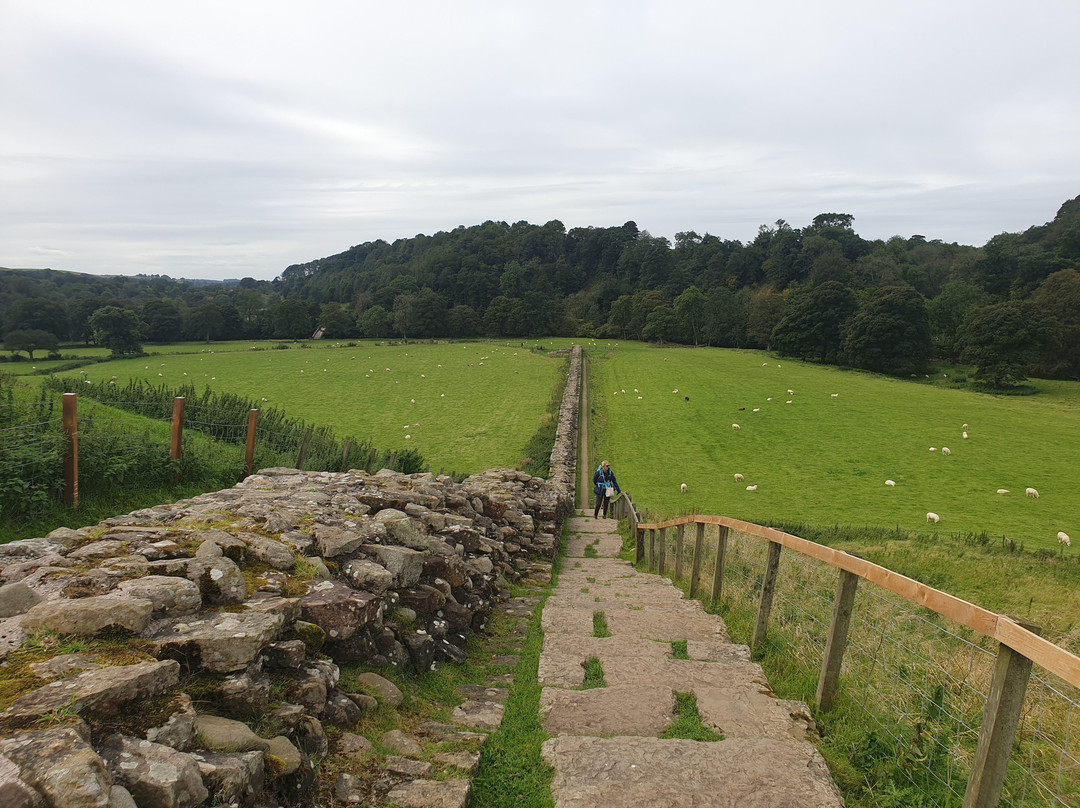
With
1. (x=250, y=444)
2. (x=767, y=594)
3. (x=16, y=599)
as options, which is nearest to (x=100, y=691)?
(x=16, y=599)

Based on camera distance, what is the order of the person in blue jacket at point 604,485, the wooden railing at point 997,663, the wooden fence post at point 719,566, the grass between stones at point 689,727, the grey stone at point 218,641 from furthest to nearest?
the person in blue jacket at point 604,485 → the wooden fence post at point 719,566 → the grass between stones at point 689,727 → the grey stone at point 218,641 → the wooden railing at point 997,663

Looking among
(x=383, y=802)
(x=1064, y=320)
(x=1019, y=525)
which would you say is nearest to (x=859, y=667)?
(x=383, y=802)

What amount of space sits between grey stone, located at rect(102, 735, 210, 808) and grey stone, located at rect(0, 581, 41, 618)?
5.88ft

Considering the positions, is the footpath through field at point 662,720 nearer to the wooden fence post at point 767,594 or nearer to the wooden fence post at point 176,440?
the wooden fence post at point 767,594

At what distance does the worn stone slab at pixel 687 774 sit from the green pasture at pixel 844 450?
18.4 meters

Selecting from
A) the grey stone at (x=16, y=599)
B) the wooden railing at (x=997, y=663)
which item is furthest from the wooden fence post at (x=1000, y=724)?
the grey stone at (x=16, y=599)

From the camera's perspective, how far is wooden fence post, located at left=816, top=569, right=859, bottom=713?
462cm

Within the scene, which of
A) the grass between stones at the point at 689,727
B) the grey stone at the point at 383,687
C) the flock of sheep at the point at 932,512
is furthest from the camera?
the flock of sheep at the point at 932,512

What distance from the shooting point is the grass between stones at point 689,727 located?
13.5ft

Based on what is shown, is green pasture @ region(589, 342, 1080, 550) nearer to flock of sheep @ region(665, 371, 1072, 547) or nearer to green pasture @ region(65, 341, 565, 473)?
flock of sheep @ region(665, 371, 1072, 547)

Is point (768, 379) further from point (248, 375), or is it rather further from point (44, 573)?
point (44, 573)

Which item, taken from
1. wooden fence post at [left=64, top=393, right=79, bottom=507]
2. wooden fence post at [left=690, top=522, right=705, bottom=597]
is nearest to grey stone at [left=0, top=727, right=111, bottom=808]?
wooden fence post at [left=690, top=522, right=705, bottom=597]

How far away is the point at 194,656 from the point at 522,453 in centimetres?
2682

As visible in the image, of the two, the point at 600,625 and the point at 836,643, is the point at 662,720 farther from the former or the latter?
the point at 600,625
